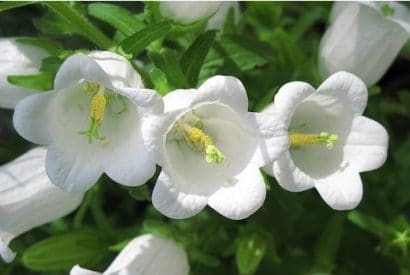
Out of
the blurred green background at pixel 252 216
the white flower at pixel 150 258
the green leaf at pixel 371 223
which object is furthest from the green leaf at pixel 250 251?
the green leaf at pixel 371 223

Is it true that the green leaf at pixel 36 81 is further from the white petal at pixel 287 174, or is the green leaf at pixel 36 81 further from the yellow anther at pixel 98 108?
the white petal at pixel 287 174

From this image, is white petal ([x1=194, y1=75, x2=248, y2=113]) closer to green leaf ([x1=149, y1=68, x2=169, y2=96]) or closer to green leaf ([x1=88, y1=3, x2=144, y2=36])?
green leaf ([x1=149, y1=68, x2=169, y2=96])

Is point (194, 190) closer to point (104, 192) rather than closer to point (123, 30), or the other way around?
point (123, 30)

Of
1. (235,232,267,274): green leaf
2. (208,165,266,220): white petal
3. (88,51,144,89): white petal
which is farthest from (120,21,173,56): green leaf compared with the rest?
(235,232,267,274): green leaf

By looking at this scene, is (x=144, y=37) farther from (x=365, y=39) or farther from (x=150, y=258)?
(x=365, y=39)

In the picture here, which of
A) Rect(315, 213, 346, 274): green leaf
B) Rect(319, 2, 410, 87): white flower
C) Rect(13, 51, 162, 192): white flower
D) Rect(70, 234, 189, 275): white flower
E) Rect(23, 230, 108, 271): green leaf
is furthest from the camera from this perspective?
Rect(315, 213, 346, 274): green leaf

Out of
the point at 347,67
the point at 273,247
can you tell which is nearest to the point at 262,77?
the point at 347,67
